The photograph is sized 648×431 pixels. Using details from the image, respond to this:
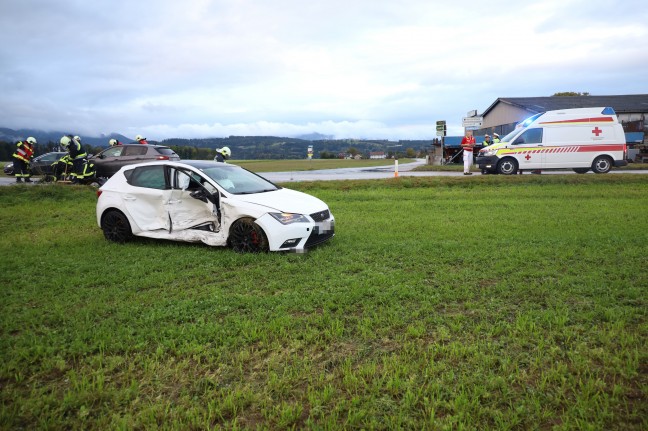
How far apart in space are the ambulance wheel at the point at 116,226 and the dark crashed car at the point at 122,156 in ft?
34.3

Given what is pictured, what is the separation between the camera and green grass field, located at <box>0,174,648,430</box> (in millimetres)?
2717

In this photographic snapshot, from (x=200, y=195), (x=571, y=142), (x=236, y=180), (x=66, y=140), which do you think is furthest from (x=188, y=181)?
(x=571, y=142)

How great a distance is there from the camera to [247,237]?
6.58 m

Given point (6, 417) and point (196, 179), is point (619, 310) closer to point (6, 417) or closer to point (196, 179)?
point (6, 417)

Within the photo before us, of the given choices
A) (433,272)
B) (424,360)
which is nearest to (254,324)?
(424,360)

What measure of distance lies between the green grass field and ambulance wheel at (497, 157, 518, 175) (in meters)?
10.9

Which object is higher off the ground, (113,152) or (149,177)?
(113,152)

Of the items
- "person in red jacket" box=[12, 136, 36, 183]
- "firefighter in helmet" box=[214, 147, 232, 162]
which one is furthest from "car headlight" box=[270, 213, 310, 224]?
"person in red jacket" box=[12, 136, 36, 183]

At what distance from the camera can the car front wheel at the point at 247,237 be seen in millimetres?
6496

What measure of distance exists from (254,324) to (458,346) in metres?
1.83

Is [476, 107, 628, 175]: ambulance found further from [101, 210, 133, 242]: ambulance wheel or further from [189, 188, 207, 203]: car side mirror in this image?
[101, 210, 133, 242]: ambulance wheel

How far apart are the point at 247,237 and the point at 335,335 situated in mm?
3222

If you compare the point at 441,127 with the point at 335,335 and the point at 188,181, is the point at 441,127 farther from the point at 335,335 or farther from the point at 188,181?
the point at 335,335

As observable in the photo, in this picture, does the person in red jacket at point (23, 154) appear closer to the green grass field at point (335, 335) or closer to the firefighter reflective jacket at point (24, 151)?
the firefighter reflective jacket at point (24, 151)
